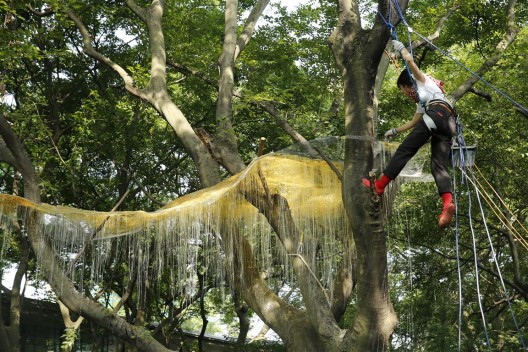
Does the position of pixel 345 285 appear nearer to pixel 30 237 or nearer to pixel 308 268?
pixel 308 268

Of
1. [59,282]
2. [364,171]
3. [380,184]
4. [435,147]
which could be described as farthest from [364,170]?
[59,282]

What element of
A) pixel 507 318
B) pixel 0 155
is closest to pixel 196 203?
pixel 0 155

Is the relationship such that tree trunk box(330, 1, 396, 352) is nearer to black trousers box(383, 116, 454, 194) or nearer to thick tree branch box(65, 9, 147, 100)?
black trousers box(383, 116, 454, 194)

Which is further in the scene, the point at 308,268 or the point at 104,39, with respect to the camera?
the point at 104,39

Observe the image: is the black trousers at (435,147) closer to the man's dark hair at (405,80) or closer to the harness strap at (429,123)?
the harness strap at (429,123)

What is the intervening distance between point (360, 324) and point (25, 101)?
7.85 metres

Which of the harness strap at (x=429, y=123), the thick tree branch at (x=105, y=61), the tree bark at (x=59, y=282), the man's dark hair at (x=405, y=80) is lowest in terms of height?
the tree bark at (x=59, y=282)

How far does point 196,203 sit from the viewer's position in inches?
246

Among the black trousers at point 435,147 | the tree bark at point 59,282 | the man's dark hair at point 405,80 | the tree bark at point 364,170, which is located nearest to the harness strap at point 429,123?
the black trousers at point 435,147

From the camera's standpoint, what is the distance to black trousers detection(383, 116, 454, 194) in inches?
191

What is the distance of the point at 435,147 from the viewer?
16.3 ft

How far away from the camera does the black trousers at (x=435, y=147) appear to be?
4844 millimetres

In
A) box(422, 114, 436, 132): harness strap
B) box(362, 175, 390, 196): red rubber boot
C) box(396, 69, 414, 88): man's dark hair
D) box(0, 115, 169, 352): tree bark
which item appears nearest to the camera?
box(422, 114, 436, 132): harness strap

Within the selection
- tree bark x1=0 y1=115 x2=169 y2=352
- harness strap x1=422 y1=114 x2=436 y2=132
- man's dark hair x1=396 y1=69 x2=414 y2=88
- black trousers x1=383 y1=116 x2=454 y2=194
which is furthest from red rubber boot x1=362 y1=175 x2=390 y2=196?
tree bark x1=0 y1=115 x2=169 y2=352
